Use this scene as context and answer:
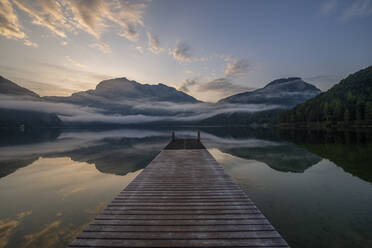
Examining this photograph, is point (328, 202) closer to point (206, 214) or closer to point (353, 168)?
point (206, 214)

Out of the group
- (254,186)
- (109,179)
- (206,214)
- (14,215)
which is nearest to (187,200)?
(206,214)

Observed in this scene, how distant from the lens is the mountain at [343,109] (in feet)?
290

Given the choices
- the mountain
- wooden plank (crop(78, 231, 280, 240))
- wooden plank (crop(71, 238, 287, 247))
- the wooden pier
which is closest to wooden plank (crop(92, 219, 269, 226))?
the wooden pier

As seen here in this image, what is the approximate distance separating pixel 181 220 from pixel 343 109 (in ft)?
393

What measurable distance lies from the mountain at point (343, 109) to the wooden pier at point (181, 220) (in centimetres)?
10831

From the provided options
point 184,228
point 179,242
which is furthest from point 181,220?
point 179,242

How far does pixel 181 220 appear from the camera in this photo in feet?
21.7

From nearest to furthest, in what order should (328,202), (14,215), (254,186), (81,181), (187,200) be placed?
(187,200), (14,215), (328,202), (254,186), (81,181)

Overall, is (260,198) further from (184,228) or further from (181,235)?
(181,235)

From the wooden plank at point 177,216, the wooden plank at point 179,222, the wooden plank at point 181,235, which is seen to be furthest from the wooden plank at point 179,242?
the wooden plank at point 177,216

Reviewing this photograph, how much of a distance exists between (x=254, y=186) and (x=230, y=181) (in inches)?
201

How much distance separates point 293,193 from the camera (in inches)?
531

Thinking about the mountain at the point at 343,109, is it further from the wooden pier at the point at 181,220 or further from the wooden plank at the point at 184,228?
the wooden plank at the point at 184,228

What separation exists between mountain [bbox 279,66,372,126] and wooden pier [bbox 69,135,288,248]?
10831cm
